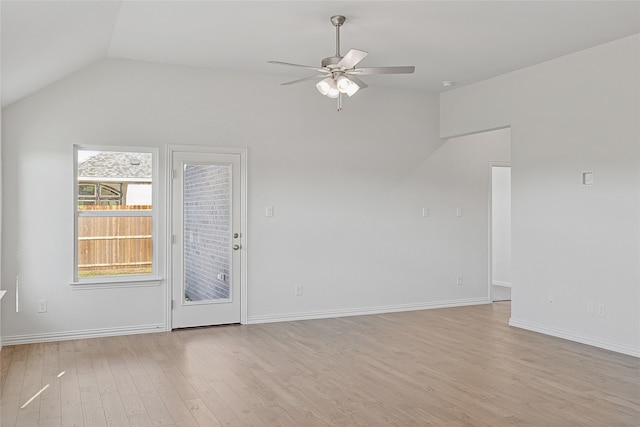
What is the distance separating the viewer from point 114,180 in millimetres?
5730

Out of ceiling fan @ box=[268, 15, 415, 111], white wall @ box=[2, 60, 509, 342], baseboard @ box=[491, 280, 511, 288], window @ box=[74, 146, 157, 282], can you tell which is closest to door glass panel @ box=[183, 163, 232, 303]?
white wall @ box=[2, 60, 509, 342]

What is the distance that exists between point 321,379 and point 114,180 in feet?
9.99

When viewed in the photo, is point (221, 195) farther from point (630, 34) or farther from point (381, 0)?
point (630, 34)

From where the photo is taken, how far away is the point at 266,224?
21.1ft

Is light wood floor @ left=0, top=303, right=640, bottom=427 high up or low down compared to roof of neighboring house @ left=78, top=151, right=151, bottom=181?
down

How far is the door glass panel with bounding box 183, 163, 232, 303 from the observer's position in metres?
6.07

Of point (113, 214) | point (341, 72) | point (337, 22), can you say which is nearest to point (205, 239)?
point (113, 214)

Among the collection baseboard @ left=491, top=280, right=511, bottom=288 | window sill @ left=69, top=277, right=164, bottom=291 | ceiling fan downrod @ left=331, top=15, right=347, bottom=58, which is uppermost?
ceiling fan downrod @ left=331, top=15, right=347, bottom=58

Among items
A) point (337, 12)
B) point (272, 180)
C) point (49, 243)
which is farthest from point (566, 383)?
point (49, 243)

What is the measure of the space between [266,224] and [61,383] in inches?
113

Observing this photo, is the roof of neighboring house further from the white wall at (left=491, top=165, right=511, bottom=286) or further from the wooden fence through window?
the white wall at (left=491, top=165, right=511, bottom=286)

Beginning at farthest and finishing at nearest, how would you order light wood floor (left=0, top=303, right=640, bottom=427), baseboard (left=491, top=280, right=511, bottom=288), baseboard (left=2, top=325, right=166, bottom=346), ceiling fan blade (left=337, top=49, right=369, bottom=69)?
baseboard (left=491, top=280, right=511, bottom=288)
baseboard (left=2, top=325, right=166, bottom=346)
ceiling fan blade (left=337, top=49, right=369, bottom=69)
light wood floor (left=0, top=303, right=640, bottom=427)

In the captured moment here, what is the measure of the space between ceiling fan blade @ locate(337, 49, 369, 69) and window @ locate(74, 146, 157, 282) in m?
2.61

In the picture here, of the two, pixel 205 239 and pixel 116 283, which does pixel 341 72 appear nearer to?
pixel 205 239
